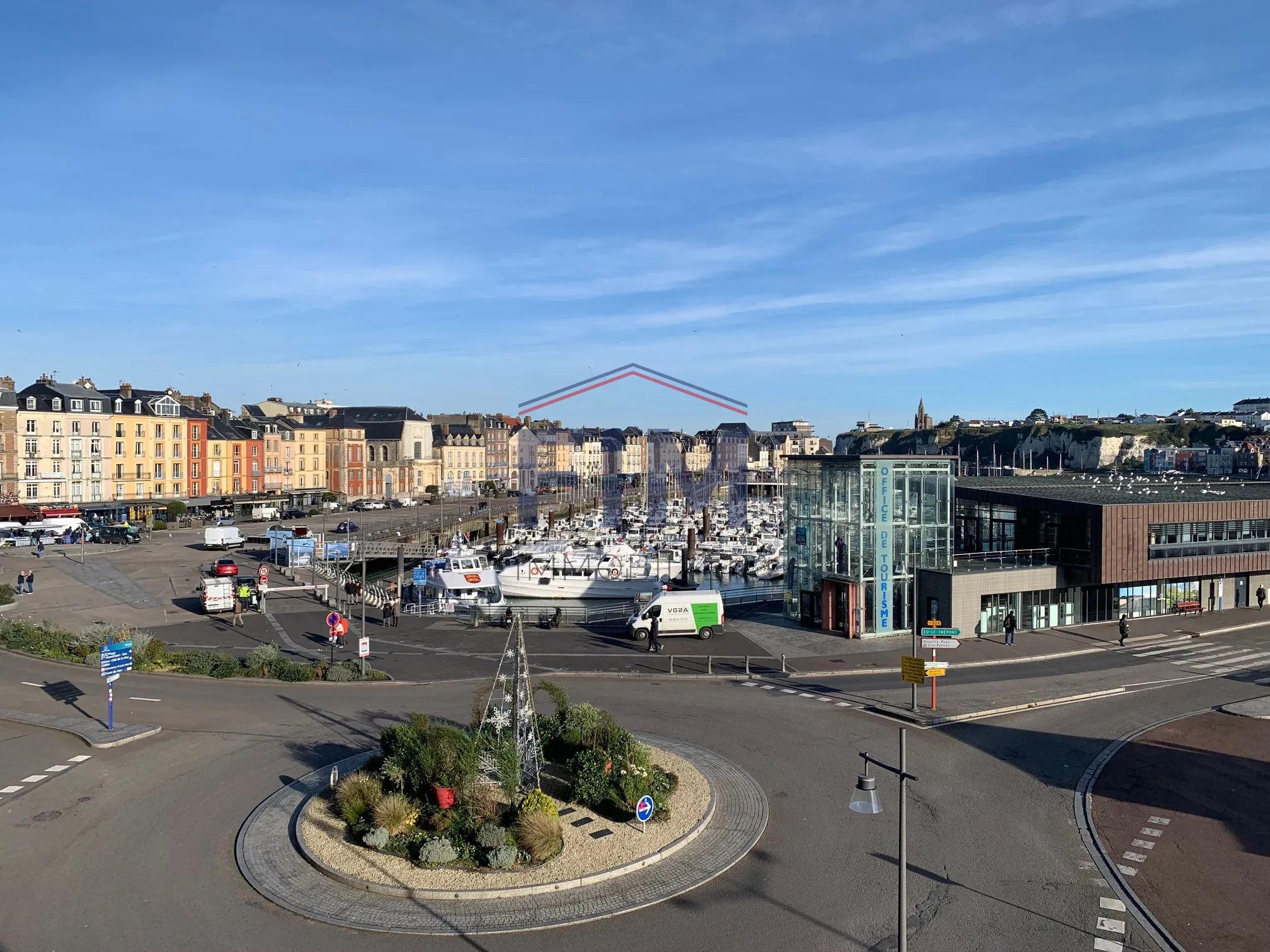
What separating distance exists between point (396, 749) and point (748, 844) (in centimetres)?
643

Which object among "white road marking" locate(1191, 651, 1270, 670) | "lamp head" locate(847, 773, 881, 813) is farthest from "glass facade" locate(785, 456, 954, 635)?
"lamp head" locate(847, 773, 881, 813)

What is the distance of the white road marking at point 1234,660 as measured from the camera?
89.9 feet

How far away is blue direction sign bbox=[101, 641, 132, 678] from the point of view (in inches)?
794

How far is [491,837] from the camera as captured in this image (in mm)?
13242

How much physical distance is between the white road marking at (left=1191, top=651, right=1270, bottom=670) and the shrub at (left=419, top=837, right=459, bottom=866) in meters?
24.8

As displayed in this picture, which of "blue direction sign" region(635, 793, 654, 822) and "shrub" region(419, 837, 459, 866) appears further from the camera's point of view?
"blue direction sign" region(635, 793, 654, 822)

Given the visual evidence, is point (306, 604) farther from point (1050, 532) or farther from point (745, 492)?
point (745, 492)

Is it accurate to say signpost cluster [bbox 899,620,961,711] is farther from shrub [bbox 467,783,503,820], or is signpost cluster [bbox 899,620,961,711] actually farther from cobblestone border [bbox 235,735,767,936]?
shrub [bbox 467,783,503,820]

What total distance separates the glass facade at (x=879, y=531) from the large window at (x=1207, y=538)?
9097 millimetres

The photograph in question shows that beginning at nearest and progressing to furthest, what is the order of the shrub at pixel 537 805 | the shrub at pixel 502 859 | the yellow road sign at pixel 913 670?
the shrub at pixel 502 859, the shrub at pixel 537 805, the yellow road sign at pixel 913 670

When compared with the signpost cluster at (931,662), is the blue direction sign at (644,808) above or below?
below

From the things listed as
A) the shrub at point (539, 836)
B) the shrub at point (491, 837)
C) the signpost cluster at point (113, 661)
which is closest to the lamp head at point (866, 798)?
the shrub at point (539, 836)

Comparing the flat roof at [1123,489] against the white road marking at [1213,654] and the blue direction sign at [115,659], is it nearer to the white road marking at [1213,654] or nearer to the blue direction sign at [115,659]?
the white road marking at [1213,654]

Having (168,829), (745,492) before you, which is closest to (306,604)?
(168,829)
